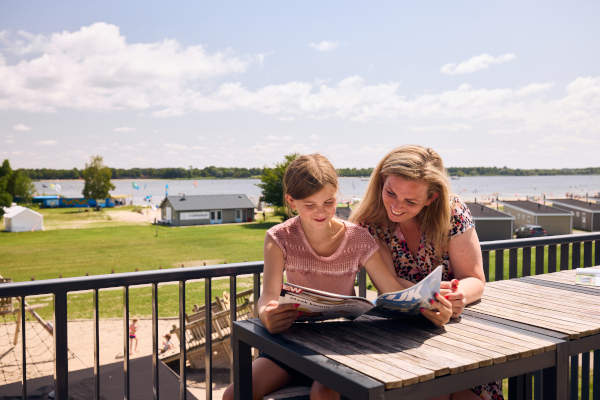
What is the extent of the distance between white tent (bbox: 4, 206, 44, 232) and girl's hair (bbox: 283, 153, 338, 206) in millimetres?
67793

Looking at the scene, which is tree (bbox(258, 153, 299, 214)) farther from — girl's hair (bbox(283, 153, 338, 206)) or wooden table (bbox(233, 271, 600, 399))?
wooden table (bbox(233, 271, 600, 399))

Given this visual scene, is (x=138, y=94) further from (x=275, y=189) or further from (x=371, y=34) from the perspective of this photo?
(x=275, y=189)

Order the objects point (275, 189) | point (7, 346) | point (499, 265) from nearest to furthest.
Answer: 1. point (499, 265)
2. point (7, 346)
3. point (275, 189)

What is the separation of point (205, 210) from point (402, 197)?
→ 65.8m

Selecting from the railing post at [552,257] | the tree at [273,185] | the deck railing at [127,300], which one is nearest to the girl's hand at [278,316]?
the deck railing at [127,300]

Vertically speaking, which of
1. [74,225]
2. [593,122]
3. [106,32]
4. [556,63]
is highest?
[106,32]

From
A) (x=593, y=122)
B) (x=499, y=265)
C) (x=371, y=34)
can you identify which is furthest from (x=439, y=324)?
(x=593, y=122)

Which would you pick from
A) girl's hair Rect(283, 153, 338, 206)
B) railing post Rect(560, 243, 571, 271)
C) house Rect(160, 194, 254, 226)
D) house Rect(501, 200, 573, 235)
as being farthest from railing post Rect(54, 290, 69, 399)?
house Rect(160, 194, 254, 226)

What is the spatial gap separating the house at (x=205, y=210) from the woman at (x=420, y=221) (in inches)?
2549

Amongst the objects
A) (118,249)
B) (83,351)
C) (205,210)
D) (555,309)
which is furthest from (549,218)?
(555,309)

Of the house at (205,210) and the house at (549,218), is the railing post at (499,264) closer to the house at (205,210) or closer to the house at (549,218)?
the house at (549,218)

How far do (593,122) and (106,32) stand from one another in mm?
195935

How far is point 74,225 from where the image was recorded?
218 ft

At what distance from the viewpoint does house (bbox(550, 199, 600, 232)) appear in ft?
182
